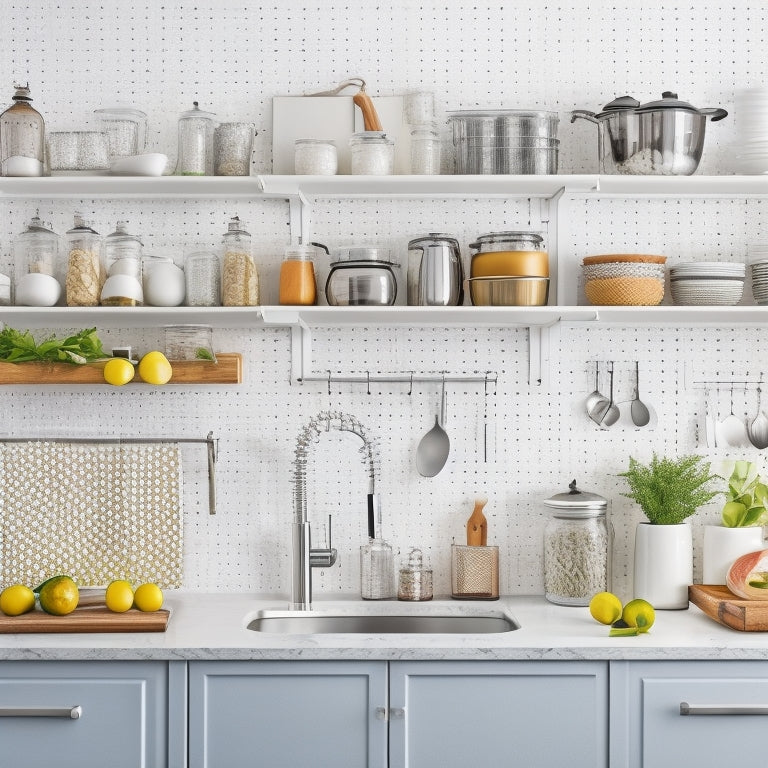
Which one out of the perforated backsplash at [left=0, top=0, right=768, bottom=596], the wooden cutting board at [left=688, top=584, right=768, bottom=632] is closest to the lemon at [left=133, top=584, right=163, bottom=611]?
the perforated backsplash at [left=0, top=0, right=768, bottom=596]

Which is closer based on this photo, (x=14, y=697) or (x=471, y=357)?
(x=14, y=697)

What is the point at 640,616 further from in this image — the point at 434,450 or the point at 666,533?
the point at 434,450

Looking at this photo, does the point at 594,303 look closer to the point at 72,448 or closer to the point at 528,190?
the point at 528,190

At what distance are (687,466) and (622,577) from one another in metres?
0.39

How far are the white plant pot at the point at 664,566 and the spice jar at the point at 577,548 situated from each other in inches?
4.0

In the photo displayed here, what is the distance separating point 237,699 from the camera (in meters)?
2.05

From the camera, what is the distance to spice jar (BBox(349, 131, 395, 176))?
96.8 inches

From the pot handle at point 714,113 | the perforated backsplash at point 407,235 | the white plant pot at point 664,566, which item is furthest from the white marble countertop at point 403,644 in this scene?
the pot handle at point 714,113

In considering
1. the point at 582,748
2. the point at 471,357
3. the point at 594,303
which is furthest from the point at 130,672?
the point at 594,303

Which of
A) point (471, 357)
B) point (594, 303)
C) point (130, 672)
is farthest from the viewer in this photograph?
point (471, 357)

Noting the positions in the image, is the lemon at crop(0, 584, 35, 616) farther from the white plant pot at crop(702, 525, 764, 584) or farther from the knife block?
the white plant pot at crop(702, 525, 764, 584)

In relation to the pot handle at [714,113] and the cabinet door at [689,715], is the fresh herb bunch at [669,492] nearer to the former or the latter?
the cabinet door at [689,715]

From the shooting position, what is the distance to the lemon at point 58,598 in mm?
2191

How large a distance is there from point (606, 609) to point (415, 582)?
1.83 ft
